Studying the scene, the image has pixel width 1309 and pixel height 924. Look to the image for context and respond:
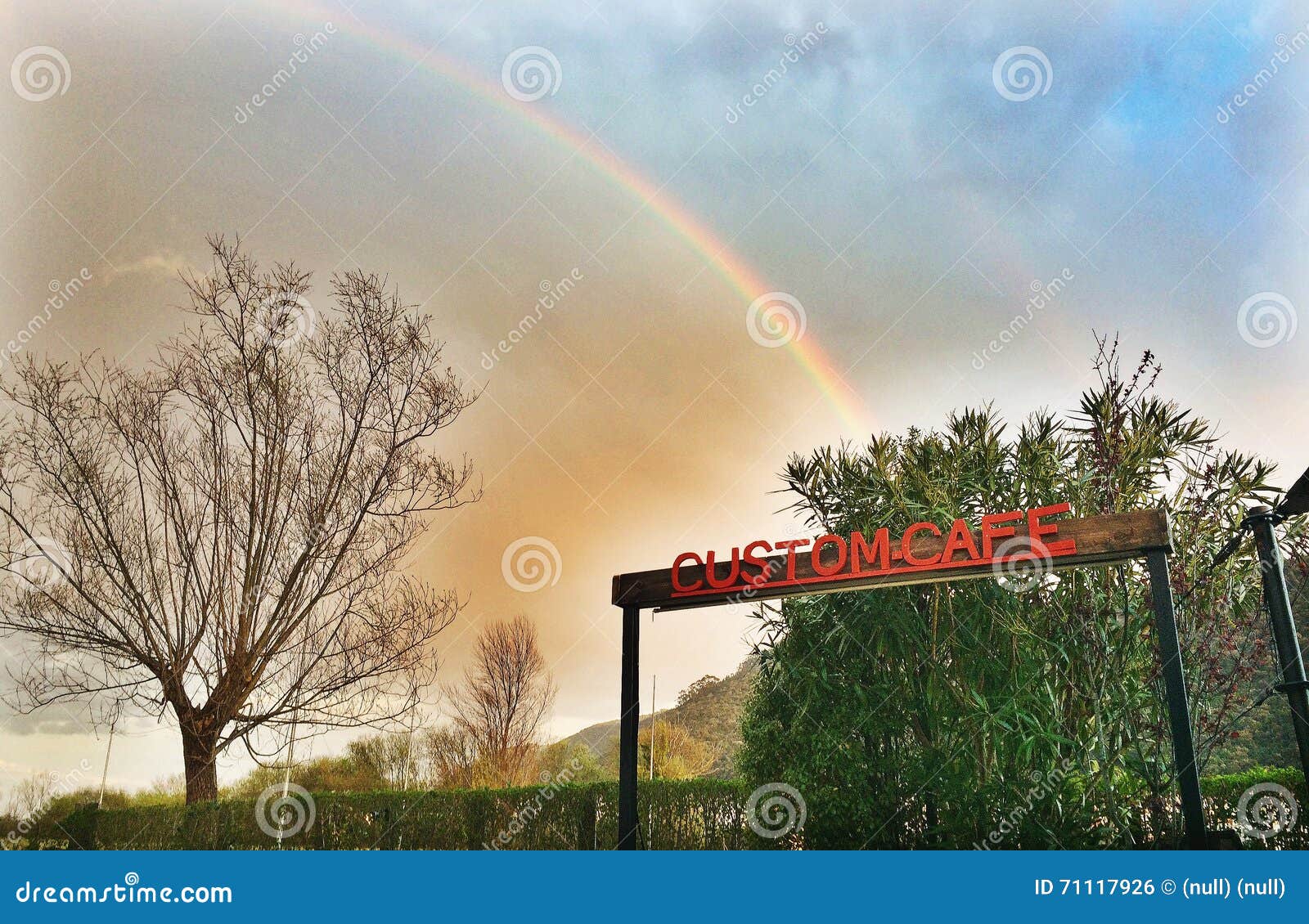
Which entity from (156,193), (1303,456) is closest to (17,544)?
(156,193)

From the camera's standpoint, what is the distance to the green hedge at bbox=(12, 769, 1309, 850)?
694 cm

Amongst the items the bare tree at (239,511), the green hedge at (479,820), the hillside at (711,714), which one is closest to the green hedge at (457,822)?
the green hedge at (479,820)

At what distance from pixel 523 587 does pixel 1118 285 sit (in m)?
10.7

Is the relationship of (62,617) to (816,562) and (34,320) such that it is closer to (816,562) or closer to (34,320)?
(34,320)

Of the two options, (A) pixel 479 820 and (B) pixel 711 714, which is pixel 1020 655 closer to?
(A) pixel 479 820

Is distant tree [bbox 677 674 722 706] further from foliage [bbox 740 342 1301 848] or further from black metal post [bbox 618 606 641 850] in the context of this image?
black metal post [bbox 618 606 641 850]

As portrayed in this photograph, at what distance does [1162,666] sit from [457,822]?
6.62 meters

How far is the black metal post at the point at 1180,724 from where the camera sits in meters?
4.03

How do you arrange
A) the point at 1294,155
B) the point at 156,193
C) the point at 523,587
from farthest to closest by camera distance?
1. the point at 523,587
2. the point at 1294,155
3. the point at 156,193

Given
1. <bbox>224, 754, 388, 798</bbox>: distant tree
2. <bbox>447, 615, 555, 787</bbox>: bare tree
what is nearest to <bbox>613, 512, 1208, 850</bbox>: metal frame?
<bbox>224, 754, 388, 798</bbox>: distant tree

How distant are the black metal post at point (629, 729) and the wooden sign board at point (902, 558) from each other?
0.60 ft

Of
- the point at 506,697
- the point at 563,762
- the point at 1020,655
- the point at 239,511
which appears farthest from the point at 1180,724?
the point at 563,762

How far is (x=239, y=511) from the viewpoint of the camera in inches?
270

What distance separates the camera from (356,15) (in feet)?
30.4
